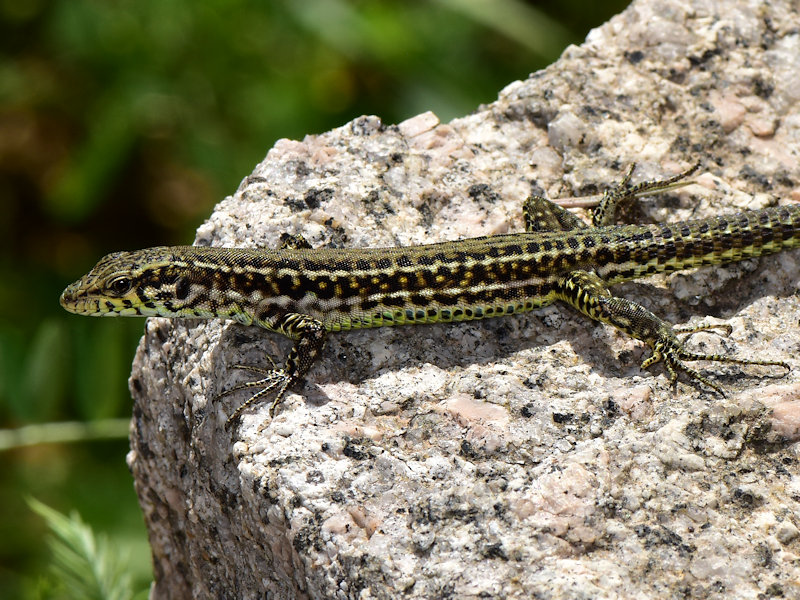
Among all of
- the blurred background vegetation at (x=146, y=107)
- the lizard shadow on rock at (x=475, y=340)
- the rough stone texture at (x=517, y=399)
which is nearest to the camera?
the rough stone texture at (x=517, y=399)

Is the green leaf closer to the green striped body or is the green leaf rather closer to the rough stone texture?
the rough stone texture

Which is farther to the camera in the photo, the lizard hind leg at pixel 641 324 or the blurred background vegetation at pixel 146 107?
the blurred background vegetation at pixel 146 107

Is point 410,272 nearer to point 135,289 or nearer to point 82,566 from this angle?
point 135,289

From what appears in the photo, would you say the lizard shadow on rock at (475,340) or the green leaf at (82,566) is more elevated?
the lizard shadow on rock at (475,340)

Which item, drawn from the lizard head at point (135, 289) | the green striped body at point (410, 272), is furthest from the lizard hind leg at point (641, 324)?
the lizard head at point (135, 289)

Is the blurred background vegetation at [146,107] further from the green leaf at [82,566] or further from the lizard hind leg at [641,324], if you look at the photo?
the lizard hind leg at [641,324]

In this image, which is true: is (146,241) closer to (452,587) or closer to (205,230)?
(205,230)

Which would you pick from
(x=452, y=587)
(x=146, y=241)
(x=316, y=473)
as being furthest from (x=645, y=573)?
(x=146, y=241)
